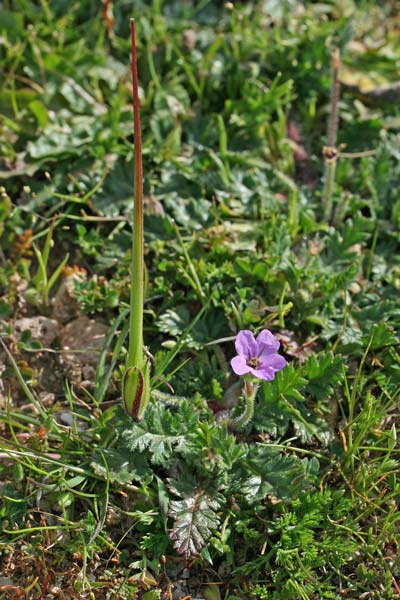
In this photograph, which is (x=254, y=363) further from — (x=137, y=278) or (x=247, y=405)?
(x=137, y=278)

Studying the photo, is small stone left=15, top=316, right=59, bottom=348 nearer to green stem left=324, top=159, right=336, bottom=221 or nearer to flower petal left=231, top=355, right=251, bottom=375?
flower petal left=231, top=355, right=251, bottom=375

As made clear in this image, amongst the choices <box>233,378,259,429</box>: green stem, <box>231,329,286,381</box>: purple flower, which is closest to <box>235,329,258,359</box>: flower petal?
<box>231,329,286,381</box>: purple flower

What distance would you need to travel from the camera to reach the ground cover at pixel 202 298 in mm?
2566

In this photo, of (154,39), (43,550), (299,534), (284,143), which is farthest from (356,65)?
(43,550)

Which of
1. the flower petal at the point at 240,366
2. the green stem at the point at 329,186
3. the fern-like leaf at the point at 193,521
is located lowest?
the fern-like leaf at the point at 193,521

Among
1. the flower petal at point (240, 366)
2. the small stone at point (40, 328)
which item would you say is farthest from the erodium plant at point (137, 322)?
the small stone at point (40, 328)

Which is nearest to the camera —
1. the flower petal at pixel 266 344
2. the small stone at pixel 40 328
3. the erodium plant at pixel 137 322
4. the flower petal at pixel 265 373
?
the erodium plant at pixel 137 322

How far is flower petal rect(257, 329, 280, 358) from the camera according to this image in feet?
8.33

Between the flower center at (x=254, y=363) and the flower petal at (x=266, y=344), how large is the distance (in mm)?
22

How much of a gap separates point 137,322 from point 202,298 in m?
0.74

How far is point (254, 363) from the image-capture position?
2.52m

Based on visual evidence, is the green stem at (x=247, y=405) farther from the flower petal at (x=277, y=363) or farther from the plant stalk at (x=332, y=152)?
the plant stalk at (x=332, y=152)

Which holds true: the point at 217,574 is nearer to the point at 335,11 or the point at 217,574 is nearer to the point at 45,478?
the point at 45,478

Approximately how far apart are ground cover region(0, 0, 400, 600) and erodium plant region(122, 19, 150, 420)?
6.2 inches
